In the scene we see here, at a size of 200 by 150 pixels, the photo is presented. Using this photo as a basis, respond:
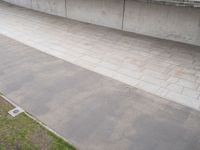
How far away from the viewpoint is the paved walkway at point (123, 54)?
5832mm

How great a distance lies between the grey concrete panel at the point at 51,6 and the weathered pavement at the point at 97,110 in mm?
6261

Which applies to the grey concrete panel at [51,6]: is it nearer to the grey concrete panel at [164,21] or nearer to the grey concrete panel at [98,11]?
the grey concrete panel at [98,11]

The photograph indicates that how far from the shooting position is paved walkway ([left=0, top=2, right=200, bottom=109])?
5832 mm

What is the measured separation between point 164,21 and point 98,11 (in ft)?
11.5

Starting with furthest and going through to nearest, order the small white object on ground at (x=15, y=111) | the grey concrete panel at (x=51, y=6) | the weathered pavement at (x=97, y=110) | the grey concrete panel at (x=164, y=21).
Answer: the grey concrete panel at (x=51, y=6) → the grey concrete panel at (x=164, y=21) → the small white object on ground at (x=15, y=111) → the weathered pavement at (x=97, y=110)

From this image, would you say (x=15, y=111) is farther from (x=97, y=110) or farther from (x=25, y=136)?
(x=97, y=110)

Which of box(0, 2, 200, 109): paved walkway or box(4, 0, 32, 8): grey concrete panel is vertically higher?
box(4, 0, 32, 8): grey concrete panel

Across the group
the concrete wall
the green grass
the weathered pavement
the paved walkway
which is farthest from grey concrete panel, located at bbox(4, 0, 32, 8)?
the green grass

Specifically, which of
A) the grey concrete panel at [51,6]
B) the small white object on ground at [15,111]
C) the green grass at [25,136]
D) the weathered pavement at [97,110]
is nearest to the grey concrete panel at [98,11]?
the grey concrete panel at [51,6]

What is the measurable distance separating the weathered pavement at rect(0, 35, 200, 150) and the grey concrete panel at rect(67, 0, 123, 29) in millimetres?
4116

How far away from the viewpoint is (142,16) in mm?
8805

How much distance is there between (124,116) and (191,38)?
502 centimetres

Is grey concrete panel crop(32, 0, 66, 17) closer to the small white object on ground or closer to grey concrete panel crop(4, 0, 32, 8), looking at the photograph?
grey concrete panel crop(4, 0, 32, 8)

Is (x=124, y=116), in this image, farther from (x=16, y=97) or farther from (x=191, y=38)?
(x=191, y=38)
